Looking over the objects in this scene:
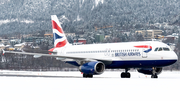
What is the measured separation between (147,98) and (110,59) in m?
25.2

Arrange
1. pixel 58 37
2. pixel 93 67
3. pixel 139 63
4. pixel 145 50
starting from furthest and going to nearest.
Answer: pixel 58 37 < pixel 93 67 < pixel 139 63 < pixel 145 50

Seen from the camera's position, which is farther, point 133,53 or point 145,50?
point 133,53

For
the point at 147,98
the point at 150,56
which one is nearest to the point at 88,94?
the point at 147,98

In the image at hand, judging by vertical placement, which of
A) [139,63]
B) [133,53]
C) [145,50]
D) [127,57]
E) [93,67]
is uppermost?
[145,50]

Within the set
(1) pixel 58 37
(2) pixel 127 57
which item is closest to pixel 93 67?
(2) pixel 127 57

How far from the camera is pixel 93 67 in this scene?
43.8 metres

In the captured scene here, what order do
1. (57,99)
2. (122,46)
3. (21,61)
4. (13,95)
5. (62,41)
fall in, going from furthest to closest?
Result: 1. (21,61)
2. (62,41)
3. (122,46)
4. (13,95)
5. (57,99)

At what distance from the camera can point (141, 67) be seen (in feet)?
145

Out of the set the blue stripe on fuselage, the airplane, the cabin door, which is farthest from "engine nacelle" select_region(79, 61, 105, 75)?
the cabin door

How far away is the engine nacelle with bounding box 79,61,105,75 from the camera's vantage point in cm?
4378

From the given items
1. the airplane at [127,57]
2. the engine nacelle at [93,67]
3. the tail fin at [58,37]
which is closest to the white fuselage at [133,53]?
the airplane at [127,57]

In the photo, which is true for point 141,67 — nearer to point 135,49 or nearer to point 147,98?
point 135,49

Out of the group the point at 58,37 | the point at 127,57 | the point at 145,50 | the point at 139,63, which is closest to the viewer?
the point at 145,50

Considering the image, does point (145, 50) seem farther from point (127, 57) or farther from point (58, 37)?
point (58, 37)
